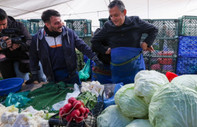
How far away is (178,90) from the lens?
82cm

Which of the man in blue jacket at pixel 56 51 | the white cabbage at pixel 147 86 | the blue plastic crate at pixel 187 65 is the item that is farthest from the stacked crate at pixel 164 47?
the white cabbage at pixel 147 86

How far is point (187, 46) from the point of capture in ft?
11.9

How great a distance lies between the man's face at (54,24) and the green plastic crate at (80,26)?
187 centimetres

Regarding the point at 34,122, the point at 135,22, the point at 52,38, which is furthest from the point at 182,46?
the point at 34,122

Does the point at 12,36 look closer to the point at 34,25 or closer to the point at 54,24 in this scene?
the point at 54,24

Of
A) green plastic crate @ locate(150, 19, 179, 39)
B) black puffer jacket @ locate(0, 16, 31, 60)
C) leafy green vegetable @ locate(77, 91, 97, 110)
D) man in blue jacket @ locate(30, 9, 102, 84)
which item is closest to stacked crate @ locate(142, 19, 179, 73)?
green plastic crate @ locate(150, 19, 179, 39)

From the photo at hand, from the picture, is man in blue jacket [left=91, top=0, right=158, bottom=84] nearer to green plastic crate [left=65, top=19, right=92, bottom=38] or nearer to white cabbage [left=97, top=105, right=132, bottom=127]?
white cabbage [left=97, top=105, right=132, bottom=127]

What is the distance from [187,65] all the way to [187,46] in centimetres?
51

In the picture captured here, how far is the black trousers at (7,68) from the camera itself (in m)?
2.97

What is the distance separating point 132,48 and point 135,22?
46 centimetres

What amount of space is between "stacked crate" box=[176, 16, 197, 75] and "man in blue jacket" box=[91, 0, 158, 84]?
5.25 ft

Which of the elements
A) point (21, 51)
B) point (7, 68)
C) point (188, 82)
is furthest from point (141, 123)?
point (7, 68)

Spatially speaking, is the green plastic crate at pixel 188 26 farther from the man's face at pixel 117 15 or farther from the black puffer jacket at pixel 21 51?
the black puffer jacket at pixel 21 51

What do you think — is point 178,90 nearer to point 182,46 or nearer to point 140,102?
point 140,102
